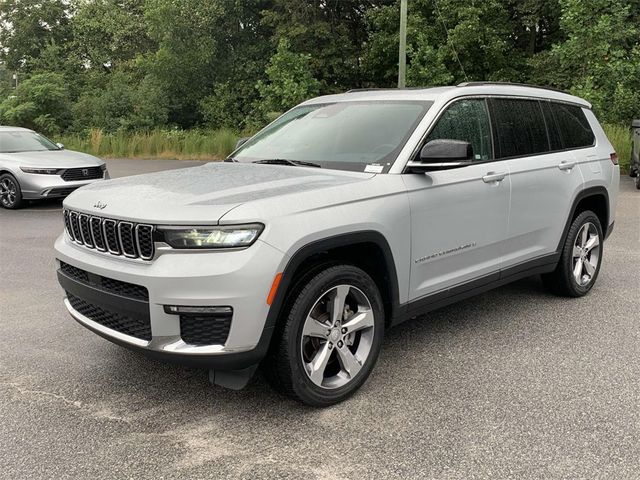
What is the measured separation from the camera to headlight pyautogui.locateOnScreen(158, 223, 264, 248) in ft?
9.95

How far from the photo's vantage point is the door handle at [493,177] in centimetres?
433

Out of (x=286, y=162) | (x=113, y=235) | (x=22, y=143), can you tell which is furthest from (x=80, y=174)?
(x=113, y=235)

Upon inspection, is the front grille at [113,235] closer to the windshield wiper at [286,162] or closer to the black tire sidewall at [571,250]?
the windshield wiper at [286,162]

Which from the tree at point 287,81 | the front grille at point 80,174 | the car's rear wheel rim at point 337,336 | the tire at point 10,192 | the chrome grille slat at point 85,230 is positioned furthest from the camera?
the tree at point 287,81

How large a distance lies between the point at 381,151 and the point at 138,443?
226 cm

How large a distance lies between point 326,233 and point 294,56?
83.4ft

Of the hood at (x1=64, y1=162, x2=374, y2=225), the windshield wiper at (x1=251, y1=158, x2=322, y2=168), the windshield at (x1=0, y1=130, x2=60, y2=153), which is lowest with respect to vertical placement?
the windshield at (x1=0, y1=130, x2=60, y2=153)

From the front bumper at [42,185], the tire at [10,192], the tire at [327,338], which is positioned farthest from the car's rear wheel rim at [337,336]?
the tire at [10,192]

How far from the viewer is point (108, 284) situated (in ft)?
10.9

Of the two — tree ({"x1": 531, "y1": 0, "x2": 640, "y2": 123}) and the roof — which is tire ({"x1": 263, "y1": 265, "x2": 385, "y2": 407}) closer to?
the roof

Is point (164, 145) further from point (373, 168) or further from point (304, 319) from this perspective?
point (304, 319)

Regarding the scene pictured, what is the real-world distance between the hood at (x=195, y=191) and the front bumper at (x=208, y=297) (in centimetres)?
22

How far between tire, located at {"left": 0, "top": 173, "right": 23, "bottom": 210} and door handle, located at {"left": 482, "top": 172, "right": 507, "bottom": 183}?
922 centimetres

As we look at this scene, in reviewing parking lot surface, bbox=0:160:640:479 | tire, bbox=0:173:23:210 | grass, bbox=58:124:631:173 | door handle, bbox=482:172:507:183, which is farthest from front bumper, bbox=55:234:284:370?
grass, bbox=58:124:631:173
